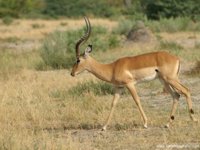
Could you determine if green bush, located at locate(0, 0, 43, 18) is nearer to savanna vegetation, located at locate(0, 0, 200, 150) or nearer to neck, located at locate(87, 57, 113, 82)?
savanna vegetation, located at locate(0, 0, 200, 150)

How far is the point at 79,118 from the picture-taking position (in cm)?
1217

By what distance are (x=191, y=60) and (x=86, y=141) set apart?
12.0 m

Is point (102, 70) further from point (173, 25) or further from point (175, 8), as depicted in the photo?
point (175, 8)

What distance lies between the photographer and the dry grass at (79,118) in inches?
378

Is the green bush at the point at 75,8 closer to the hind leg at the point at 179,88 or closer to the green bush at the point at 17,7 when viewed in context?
the green bush at the point at 17,7

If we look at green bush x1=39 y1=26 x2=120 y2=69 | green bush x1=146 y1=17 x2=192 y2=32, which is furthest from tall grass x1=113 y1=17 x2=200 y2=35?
green bush x1=39 y1=26 x2=120 y2=69

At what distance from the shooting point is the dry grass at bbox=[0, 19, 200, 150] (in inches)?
378

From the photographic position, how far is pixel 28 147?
347 inches

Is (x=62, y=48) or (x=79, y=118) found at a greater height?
(x=79, y=118)

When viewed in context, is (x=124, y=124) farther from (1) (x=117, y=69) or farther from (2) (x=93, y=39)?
(2) (x=93, y=39)

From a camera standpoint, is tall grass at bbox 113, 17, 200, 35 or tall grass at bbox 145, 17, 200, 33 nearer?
tall grass at bbox 113, 17, 200, 35

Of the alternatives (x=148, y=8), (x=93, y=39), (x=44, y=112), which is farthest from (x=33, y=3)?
(x=44, y=112)

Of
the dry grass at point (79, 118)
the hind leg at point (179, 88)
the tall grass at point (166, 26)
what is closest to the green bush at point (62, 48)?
the dry grass at point (79, 118)

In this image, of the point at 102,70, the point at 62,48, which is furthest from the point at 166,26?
the point at 102,70
